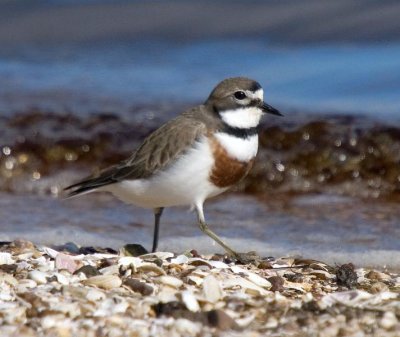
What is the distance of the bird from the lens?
579 cm

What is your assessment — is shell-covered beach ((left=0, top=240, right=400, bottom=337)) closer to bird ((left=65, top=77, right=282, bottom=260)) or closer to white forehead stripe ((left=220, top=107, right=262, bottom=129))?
bird ((left=65, top=77, right=282, bottom=260))

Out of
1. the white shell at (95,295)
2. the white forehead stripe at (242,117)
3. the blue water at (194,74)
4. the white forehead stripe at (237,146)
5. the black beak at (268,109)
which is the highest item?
the blue water at (194,74)

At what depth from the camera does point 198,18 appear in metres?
15.6

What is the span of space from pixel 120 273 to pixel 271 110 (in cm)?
155

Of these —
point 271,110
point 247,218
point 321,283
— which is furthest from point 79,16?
point 321,283

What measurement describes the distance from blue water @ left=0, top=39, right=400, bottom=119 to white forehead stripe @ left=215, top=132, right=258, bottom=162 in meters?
5.17

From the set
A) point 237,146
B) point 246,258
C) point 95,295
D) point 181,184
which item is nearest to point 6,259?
point 95,295

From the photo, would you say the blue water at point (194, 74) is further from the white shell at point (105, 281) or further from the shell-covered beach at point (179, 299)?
the white shell at point (105, 281)

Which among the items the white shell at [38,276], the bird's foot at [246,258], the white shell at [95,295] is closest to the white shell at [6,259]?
the white shell at [38,276]

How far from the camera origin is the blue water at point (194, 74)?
39.2 ft

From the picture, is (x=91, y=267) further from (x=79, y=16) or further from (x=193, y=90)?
(x=79, y=16)

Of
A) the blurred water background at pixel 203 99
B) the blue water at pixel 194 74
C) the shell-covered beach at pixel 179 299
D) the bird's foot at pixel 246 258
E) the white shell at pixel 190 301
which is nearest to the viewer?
the shell-covered beach at pixel 179 299

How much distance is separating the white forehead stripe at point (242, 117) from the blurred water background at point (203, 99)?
995 millimetres

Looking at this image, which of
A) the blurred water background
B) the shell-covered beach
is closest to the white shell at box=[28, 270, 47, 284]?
the shell-covered beach
